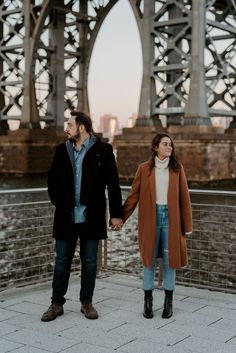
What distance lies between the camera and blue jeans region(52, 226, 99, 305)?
577 cm

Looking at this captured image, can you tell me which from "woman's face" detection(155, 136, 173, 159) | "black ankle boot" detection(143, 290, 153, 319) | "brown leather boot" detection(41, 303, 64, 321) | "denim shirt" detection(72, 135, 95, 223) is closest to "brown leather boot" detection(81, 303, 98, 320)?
"brown leather boot" detection(41, 303, 64, 321)

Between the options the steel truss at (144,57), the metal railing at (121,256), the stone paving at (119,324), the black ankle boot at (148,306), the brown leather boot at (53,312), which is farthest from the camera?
the steel truss at (144,57)

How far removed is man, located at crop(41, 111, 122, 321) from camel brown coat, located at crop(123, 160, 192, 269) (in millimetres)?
221

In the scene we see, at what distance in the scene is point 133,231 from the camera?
44.7 feet

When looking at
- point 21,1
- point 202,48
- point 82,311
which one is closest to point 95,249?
point 82,311

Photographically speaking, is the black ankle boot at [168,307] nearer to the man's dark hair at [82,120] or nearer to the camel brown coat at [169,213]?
the camel brown coat at [169,213]

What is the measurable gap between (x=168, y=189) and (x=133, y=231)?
799cm

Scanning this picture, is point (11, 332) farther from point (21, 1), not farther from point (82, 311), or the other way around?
point (21, 1)

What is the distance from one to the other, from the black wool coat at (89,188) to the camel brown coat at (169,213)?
0.22 metres

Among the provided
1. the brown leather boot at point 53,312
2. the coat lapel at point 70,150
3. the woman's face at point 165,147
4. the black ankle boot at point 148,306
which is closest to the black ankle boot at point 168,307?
the black ankle boot at point 148,306

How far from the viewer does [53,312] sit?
5691mm

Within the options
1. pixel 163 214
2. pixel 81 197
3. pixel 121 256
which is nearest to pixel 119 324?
pixel 163 214

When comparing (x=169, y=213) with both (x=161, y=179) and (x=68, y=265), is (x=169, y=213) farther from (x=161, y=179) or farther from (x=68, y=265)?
(x=68, y=265)

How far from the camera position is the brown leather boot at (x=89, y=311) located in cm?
567
